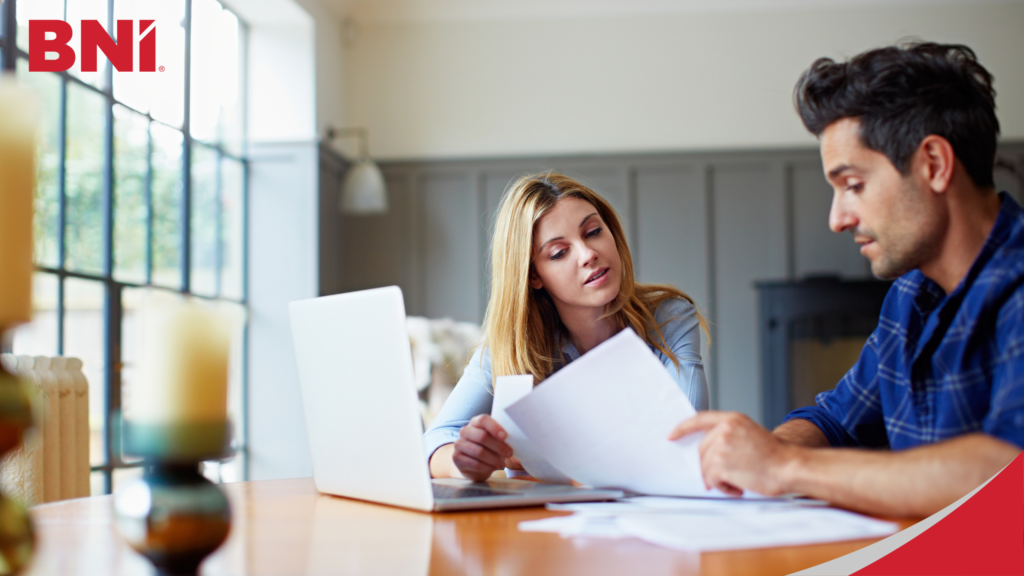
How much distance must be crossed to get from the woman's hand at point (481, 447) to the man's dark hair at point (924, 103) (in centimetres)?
62

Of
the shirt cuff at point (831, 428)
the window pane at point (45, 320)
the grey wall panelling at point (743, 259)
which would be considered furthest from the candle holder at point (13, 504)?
the grey wall panelling at point (743, 259)

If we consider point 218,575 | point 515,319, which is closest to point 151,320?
point 218,575

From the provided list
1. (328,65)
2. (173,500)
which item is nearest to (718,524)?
(173,500)

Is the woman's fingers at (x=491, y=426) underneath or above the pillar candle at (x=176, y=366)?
underneath

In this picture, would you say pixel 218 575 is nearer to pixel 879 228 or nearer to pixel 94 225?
pixel 879 228

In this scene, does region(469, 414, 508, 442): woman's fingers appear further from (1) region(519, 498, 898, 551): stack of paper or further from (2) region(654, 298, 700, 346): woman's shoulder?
(2) region(654, 298, 700, 346): woman's shoulder

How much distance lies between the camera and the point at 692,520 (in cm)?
87

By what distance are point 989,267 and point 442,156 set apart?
4866 mm

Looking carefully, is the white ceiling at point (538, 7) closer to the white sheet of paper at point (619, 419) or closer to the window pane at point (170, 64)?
the window pane at point (170, 64)

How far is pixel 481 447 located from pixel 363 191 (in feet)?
13.2

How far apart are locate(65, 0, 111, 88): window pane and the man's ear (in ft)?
10.2

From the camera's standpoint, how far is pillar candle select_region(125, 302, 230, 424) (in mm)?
518

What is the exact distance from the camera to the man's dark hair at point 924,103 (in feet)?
3.45

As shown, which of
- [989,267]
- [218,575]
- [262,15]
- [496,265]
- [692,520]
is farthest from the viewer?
[262,15]
